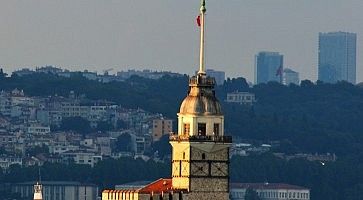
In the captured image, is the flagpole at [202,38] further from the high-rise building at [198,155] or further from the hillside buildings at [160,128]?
the hillside buildings at [160,128]

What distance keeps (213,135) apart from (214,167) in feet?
1.81

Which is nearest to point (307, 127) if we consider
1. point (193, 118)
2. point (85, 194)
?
point (85, 194)

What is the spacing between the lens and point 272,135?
19712 cm

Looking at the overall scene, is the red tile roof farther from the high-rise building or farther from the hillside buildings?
the hillside buildings

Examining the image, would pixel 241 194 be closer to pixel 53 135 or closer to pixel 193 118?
pixel 53 135

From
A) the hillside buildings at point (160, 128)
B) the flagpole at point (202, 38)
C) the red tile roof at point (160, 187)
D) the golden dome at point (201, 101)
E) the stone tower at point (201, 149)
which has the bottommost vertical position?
the red tile roof at point (160, 187)

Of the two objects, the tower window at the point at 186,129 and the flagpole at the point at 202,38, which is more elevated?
the flagpole at the point at 202,38

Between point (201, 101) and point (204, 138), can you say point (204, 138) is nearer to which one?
point (204, 138)

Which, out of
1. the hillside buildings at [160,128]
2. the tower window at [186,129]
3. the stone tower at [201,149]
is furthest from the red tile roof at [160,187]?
the hillside buildings at [160,128]

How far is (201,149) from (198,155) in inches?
4.7

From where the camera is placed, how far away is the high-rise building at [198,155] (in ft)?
157

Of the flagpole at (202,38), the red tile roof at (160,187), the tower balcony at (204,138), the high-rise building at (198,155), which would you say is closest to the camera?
the red tile roof at (160,187)

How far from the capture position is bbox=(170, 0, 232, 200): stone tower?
48.0 m

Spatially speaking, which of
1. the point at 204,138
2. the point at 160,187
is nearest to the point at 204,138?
the point at 204,138
